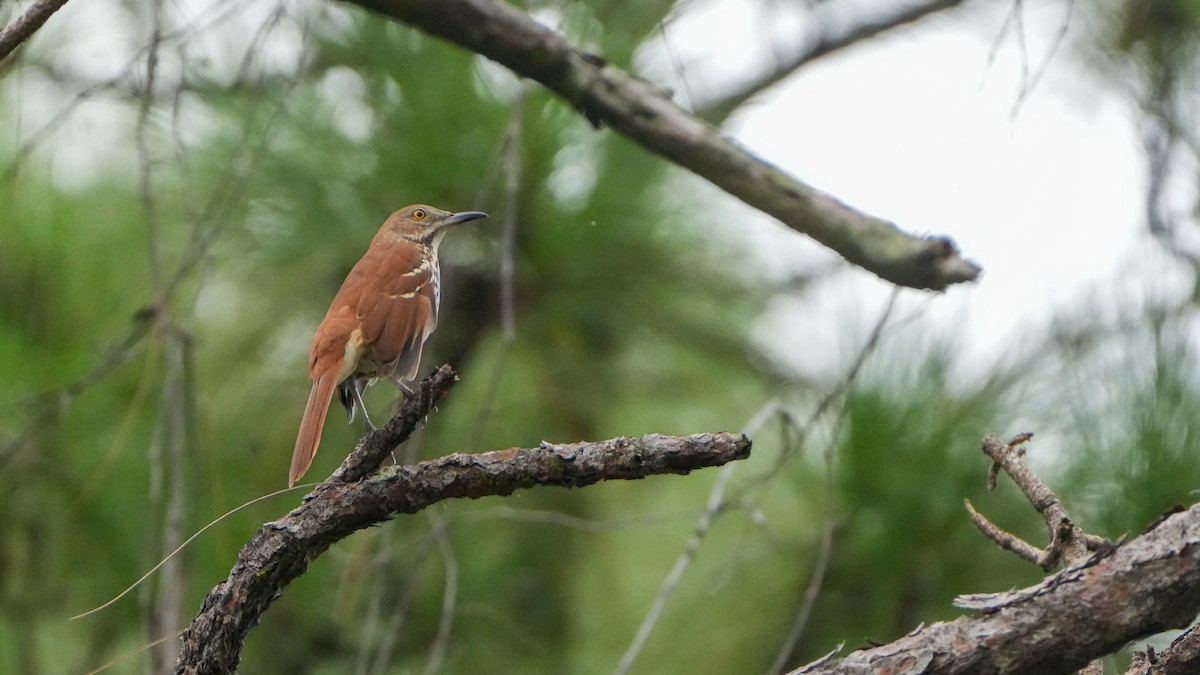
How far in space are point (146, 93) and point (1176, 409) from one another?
2132 mm

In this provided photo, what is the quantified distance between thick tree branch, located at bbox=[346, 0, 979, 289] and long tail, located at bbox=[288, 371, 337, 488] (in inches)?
25.1

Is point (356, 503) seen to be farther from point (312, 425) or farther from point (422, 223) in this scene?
point (422, 223)

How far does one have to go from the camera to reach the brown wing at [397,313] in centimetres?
215

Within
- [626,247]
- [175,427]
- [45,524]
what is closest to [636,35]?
[626,247]

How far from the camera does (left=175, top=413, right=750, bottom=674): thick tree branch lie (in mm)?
1313

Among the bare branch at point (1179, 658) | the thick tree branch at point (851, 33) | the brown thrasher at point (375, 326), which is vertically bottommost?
the bare branch at point (1179, 658)

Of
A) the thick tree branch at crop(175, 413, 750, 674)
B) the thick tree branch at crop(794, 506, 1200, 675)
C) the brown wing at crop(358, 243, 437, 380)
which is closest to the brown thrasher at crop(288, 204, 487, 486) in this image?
the brown wing at crop(358, 243, 437, 380)

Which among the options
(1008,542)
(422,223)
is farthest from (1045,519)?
(422,223)

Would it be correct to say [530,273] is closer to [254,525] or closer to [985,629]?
[254,525]

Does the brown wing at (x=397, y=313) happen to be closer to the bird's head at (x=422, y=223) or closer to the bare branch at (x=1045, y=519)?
the bird's head at (x=422, y=223)

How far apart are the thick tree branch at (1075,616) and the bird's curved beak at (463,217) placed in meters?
1.27

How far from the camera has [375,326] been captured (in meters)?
2.15

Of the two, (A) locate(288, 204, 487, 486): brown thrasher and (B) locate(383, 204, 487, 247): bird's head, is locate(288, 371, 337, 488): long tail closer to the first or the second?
(A) locate(288, 204, 487, 486): brown thrasher

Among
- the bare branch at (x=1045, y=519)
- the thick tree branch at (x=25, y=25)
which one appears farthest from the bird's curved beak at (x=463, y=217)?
the bare branch at (x=1045, y=519)
